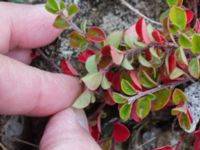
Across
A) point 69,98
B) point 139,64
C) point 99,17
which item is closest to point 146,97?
point 139,64

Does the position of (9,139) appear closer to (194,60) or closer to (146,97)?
(146,97)

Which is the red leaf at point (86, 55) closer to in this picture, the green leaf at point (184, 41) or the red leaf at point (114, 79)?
the red leaf at point (114, 79)

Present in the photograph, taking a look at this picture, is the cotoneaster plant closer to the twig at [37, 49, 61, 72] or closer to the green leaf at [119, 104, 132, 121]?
the green leaf at [119, 104, 132, 121]

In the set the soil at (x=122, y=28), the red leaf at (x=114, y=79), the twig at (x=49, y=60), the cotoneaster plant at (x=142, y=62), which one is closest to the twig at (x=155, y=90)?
the cotoneaster plant at (x=142, y=62)

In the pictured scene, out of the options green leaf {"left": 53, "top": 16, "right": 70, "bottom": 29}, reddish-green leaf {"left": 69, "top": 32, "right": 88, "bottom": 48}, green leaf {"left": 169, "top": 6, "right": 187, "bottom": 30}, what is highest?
green leaf {"left": 169, "top": 6, "right": 187, "bottom": 30}

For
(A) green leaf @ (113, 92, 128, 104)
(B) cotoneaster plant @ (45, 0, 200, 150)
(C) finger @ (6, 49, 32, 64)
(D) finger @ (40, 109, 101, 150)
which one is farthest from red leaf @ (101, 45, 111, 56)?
(C) finger @ (6, 49, 32, 64)
